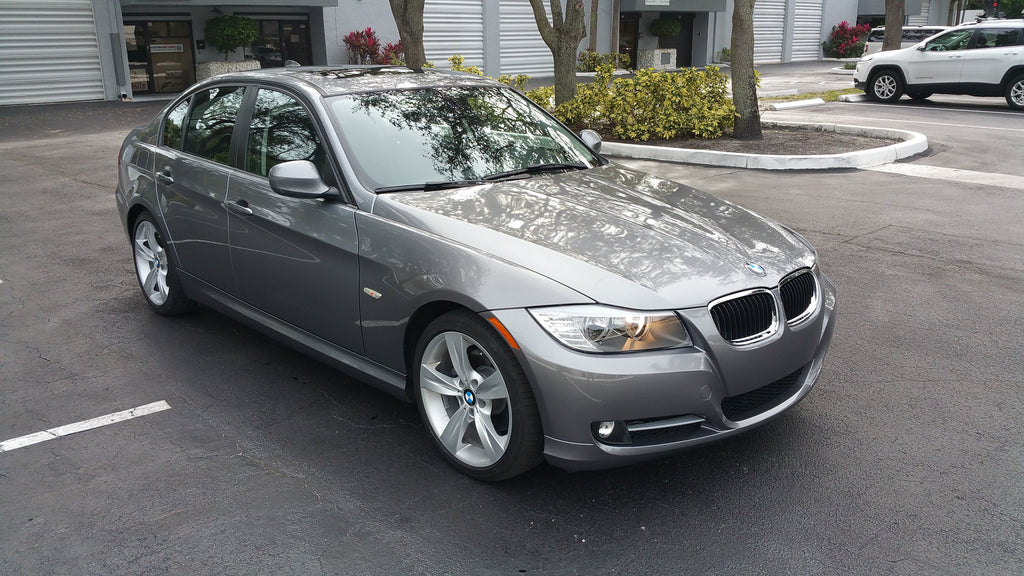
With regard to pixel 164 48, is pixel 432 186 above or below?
below

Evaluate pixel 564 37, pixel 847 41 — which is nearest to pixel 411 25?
pixel 564 37

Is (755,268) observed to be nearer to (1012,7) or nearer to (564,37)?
(564,37)

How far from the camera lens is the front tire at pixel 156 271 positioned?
5660mm

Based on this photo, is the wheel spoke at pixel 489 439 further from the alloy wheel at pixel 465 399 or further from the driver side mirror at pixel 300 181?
the driver side mirror at pixel 300 181

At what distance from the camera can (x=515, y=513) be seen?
3.50 meters

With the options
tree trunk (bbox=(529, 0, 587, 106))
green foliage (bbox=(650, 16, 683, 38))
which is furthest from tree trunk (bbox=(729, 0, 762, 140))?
green foliage (bbox=(650, 16, 683, 38))

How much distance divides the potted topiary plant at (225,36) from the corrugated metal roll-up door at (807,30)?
29.9m

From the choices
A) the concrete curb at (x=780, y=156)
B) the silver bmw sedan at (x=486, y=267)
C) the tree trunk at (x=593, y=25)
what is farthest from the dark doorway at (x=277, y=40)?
the silver bmw sedan at (x=486, y=267)

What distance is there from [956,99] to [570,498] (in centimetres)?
2159

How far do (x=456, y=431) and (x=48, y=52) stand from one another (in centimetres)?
2372

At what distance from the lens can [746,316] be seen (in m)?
3.52

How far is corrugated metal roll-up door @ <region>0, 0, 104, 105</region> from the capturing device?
2238cm

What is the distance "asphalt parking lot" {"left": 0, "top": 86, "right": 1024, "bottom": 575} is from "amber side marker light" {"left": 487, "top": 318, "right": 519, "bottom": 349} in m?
0.73

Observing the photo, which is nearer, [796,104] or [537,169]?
[537,169]
